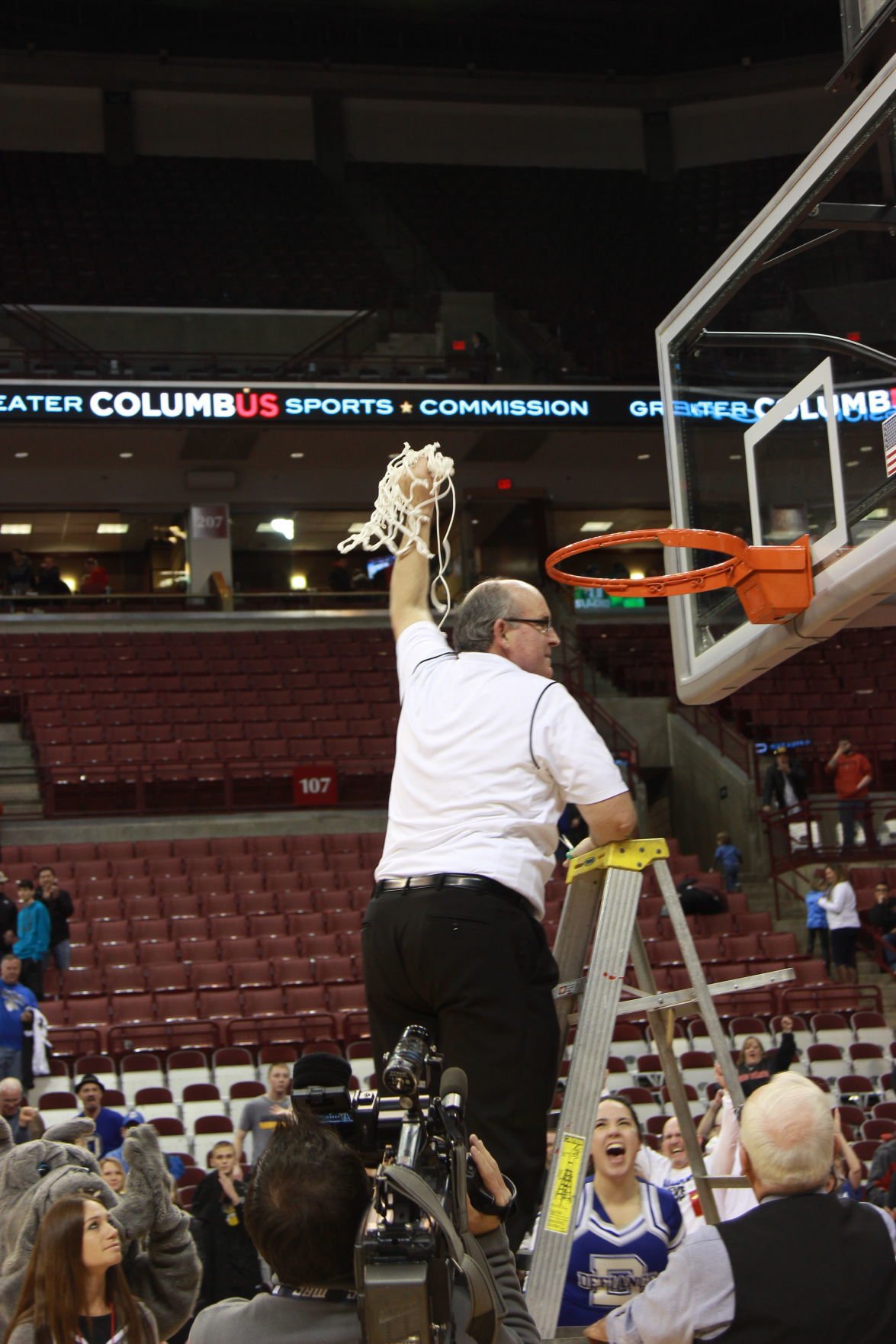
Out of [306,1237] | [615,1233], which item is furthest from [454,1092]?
[615,1233]

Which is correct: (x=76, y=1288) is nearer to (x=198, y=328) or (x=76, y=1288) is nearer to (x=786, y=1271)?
(x=786, y=1271)

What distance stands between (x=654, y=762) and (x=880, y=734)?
3.14m

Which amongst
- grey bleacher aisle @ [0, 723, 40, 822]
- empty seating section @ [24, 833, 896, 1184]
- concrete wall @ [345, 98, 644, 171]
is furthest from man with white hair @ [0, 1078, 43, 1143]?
concrete wall @ [345, 98, 644, 171]

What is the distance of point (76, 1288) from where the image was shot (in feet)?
8.63

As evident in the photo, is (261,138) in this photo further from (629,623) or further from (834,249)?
(834,249)

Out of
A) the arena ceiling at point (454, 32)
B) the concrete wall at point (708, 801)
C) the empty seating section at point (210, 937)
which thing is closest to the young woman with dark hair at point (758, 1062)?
the empty seating section at point (210, 937)

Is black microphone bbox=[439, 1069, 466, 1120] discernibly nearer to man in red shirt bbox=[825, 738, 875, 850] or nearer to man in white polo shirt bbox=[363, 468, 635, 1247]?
man in white polo shirt bbox=[363, 468, 635, 1247]

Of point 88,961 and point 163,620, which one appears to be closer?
point 88,961

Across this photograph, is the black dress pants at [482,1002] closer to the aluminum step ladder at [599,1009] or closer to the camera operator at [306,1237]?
the aluminum step ladder at [599,1009]

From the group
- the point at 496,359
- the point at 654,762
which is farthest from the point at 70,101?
the point at 654,762

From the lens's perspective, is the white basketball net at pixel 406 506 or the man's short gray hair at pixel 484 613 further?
the white basketball net at pixel 406 506

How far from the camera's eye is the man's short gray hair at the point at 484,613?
3105 mm

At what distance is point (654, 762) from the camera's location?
66.0 feet

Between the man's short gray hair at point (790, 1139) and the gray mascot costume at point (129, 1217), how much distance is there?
1.24 meters
